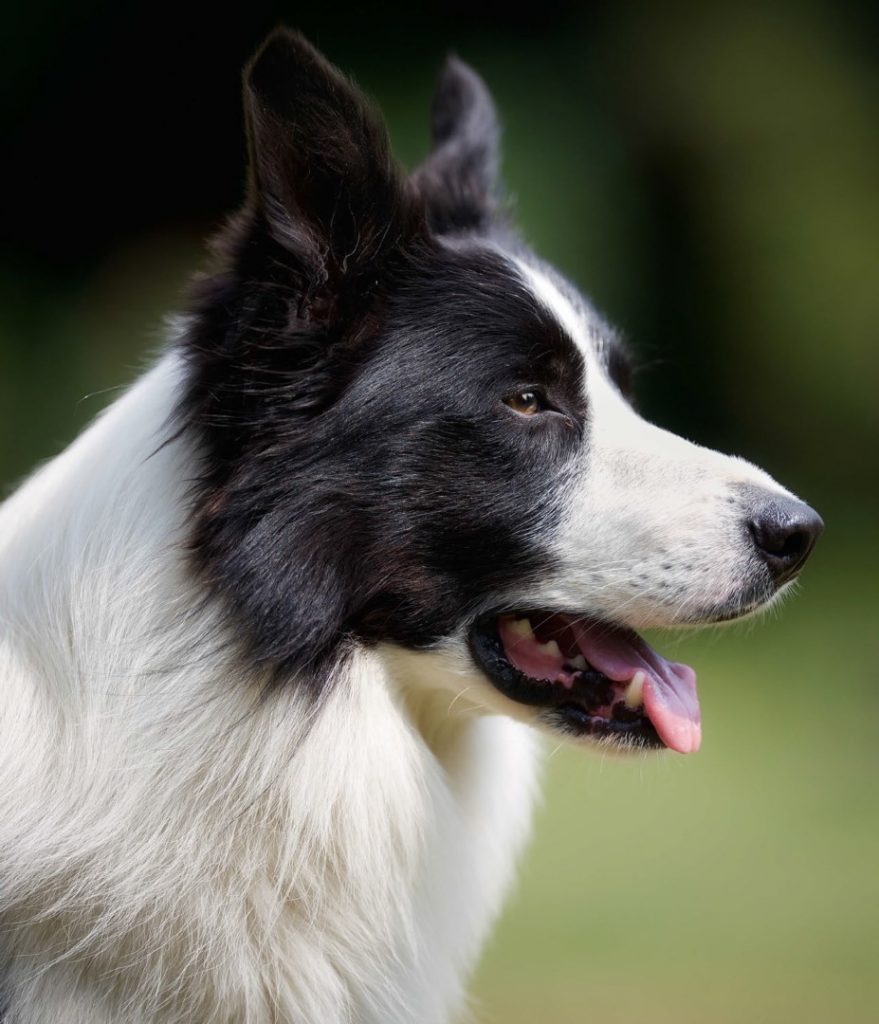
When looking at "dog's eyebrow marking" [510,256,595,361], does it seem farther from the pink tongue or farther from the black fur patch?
the pink tongue

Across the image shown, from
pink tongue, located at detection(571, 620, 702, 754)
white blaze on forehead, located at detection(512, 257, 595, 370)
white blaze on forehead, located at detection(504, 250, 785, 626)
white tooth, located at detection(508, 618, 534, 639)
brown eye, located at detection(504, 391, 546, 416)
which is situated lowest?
pink tongue, located at detection(571, 620, 702, 754)

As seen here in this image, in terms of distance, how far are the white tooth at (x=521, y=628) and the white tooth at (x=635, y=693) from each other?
0.23m

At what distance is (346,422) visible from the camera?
8.57 ft

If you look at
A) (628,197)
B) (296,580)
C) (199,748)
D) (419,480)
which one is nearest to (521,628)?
(419,480)

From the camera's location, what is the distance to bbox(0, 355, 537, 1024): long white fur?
2490 millimetres

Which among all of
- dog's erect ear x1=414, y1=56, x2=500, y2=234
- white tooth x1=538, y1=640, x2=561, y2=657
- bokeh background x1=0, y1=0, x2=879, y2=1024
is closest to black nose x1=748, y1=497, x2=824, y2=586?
white tooth x1=538, y1=640, x2=561, y2=657

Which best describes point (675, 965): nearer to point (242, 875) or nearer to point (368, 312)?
point (242, 875)

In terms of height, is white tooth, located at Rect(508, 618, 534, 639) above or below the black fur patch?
below

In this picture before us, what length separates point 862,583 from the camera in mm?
8742

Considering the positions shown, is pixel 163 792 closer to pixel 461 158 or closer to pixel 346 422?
pixel 346 422

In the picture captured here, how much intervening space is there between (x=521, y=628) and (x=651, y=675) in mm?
291

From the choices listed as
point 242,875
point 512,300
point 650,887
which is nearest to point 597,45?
point 650,887

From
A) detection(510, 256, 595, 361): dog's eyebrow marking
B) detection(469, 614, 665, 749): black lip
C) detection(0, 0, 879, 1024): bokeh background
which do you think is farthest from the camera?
detection(0, 0, 879, 1024): bokeh background

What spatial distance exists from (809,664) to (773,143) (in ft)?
11.4
